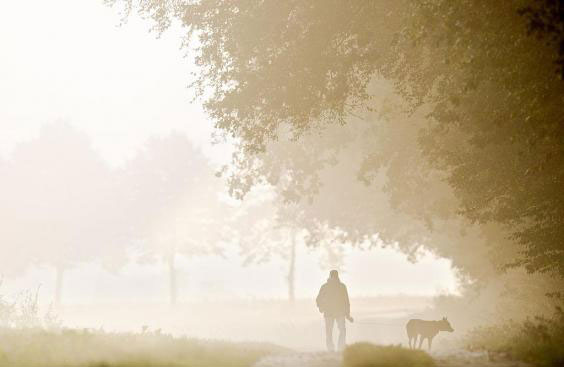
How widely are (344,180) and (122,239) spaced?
1866 centimetres

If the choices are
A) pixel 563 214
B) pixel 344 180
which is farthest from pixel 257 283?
pixel 563 214

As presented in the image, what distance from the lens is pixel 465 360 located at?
32.2 ft

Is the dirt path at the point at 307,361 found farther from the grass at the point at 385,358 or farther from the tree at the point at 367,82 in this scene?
the tree at the point at 367,82

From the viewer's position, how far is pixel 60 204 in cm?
3797

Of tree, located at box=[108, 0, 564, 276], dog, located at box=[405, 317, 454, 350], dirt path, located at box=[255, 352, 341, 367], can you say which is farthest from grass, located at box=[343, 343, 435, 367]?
dog, located at box=[405, 317, 454, 350]

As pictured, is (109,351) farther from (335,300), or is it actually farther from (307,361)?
(335,300)

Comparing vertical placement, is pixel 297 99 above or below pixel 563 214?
above

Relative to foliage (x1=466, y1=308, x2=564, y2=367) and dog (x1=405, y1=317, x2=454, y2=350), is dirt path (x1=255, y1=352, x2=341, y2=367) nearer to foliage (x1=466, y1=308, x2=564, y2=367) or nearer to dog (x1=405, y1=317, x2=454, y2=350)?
foliage (x1=466, y1=308, x2=564, y2=367)

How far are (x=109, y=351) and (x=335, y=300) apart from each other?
7.62 metres

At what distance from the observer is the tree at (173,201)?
1549 inches

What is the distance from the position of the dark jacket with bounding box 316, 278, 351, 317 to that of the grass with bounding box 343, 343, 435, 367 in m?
7.25

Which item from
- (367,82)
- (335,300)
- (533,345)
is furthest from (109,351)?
(335,300)

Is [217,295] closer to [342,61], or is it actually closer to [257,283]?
[257,283]

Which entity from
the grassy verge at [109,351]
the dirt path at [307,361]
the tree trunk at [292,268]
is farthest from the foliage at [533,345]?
the tree trunk at [292,268]
